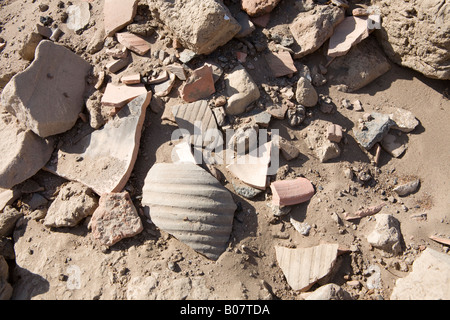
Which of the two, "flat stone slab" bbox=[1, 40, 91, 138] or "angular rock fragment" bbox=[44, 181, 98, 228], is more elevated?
"flat stone slab" bbox=[1, 40, 91, 138]

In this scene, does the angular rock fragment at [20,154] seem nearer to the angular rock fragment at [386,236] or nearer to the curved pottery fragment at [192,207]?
the curved pottery fragment at [192,207]

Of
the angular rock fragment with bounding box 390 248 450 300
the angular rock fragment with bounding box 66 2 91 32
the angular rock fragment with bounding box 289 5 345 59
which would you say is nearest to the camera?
the angular rock fragment with bounding box 390 248 450 300

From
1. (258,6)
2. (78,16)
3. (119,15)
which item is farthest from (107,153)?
(258,6)

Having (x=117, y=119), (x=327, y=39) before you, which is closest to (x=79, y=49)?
(x=117, y=119)

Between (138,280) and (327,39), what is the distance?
2.10 meters

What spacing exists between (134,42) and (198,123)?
2.67 ft

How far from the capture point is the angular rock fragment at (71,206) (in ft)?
6.91

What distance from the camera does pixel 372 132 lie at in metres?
2.36

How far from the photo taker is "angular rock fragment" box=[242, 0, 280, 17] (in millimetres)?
2516

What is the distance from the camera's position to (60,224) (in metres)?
2.11

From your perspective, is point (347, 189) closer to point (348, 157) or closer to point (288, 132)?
point (348, 157)

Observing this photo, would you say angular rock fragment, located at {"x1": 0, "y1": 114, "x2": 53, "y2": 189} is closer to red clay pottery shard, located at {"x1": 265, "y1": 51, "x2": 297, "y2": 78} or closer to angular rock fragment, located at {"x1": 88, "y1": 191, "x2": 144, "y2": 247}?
angular rock fragment, located at {"x1": 88, "y1": 191, "x2": 144, "y2": 247}

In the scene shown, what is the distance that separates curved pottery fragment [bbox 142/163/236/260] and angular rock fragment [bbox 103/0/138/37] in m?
1.24

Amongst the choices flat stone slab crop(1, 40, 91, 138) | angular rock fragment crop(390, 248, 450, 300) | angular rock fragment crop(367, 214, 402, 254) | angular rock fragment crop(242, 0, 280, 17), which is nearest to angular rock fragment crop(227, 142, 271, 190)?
angular rock fragment crop(367, 214, 402, 254)
